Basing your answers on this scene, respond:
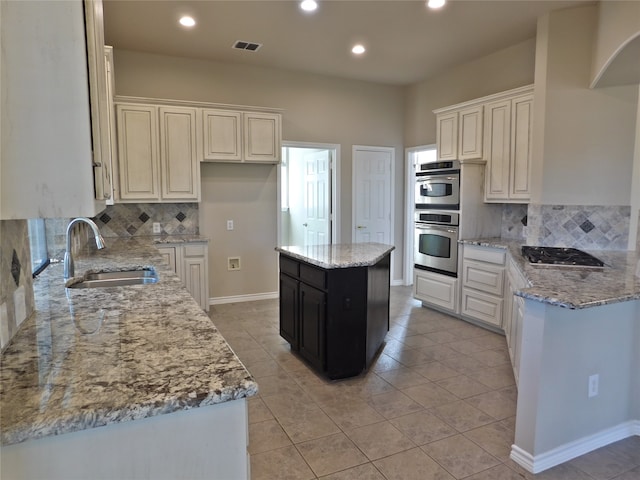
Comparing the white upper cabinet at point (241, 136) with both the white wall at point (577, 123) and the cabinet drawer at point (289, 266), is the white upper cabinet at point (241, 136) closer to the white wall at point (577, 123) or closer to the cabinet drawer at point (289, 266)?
the cabinet drawer at point (289, 266)

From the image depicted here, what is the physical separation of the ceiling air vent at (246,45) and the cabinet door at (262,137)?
2.34 ft

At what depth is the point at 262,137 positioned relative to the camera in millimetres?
5098

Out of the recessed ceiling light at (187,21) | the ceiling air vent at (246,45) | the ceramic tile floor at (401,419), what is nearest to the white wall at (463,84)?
the ceiling air vent at (246,45)

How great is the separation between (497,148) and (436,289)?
5.55 ft

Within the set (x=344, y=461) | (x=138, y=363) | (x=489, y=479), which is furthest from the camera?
(x=344, y=461)

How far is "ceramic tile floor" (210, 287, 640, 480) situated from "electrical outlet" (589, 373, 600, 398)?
0.33 m

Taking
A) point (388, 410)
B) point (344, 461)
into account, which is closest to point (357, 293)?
Result: point (388, 410)

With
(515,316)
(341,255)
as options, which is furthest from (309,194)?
(515,316)

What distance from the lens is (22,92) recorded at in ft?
3.21

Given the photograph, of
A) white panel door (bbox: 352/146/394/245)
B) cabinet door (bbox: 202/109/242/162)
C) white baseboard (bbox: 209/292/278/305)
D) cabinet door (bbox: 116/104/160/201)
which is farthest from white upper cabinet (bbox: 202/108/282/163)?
white baseboard (bbox: 209/292/278/305)

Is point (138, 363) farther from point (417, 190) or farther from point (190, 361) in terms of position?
point (417, 190)

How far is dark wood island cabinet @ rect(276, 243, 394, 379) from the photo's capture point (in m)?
3.05

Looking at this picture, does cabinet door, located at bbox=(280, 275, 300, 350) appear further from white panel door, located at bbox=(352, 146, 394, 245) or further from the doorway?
white panel door, located at bbox=(352, 146, 394, 245)

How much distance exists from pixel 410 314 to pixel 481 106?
2454 millimetres
